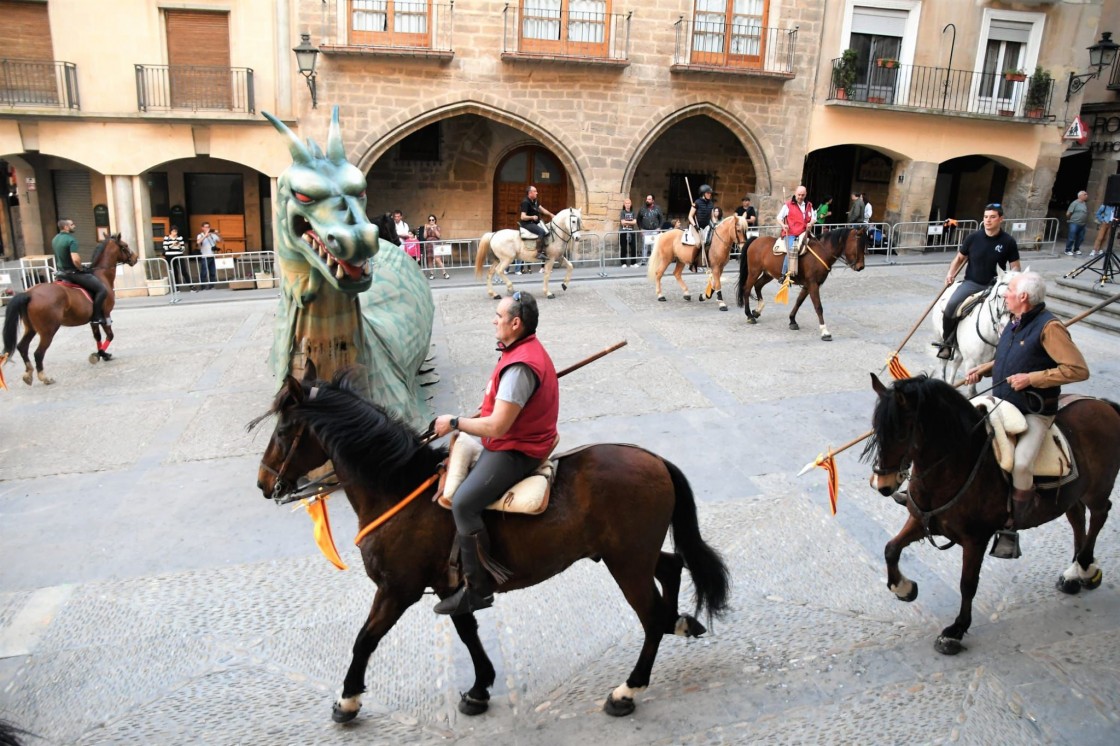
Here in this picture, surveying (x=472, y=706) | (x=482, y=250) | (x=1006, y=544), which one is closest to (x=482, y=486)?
(x=472, y=706)

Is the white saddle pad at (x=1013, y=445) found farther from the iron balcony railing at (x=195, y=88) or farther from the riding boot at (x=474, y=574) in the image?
the iron balcony railing at (x=195, y=88)

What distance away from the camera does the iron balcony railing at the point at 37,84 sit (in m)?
16.2

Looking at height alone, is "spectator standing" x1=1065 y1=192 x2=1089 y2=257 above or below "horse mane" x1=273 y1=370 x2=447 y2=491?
above

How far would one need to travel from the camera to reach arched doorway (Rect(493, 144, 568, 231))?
20.8 m

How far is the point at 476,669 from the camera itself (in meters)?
4.23

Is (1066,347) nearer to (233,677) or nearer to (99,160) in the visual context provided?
(233,677)

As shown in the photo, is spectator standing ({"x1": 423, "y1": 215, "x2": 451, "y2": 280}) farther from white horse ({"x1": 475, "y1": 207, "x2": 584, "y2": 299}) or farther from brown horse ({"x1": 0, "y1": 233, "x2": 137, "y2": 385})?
brown horse ({"x1": 0, "y1": 233, "x2": 137, "y2": 385})

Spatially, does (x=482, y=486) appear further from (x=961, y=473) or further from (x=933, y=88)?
(x=933, y=88)

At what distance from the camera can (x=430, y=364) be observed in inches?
396

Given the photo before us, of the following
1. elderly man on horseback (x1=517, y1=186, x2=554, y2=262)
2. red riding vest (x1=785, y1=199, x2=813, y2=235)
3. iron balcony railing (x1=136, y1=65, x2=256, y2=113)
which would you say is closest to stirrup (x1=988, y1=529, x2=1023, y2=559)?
red riding vest (x1=785, y1=199, x2=813, y2=235)

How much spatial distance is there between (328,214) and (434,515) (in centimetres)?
272

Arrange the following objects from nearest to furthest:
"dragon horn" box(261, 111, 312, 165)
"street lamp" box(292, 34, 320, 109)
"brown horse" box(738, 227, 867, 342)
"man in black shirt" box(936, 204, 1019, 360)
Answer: "dragon horn" box(261, 111, 312, 165) → "man in black shirt" box(936, 204, 1019, 360) → "brown horse" box(738, 227, 867, 342) → "street lamp" box(292, 34, 320, 109)

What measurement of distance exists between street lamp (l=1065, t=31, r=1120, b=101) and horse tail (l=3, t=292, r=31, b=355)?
2124 centimetres

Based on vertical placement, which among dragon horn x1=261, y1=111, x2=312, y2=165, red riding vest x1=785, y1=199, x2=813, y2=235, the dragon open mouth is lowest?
the dragon open mouth
